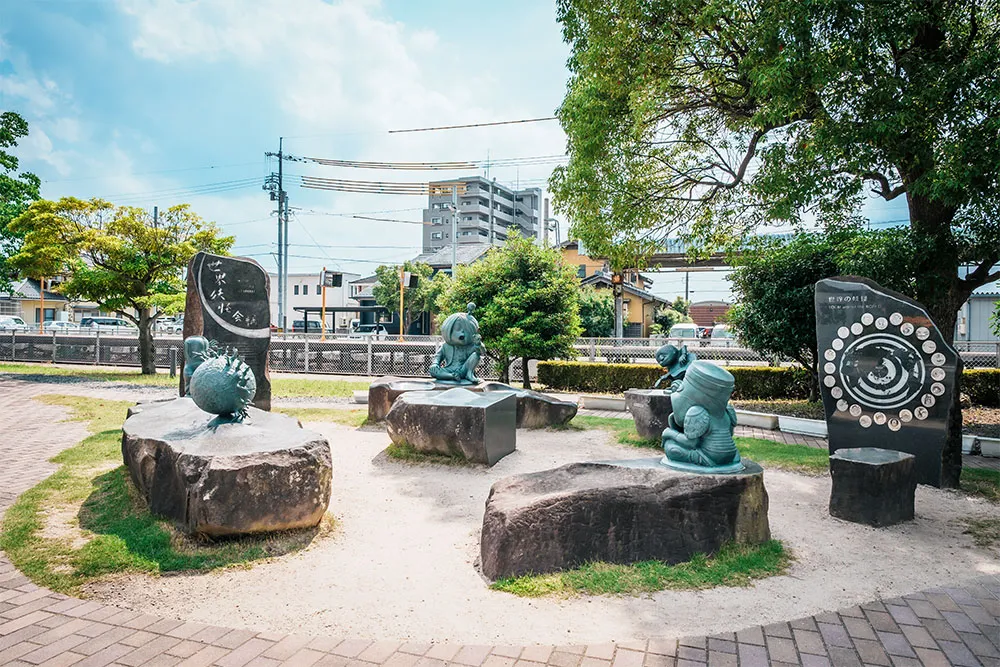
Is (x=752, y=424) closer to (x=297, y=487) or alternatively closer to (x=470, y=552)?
(x=470, y=552)

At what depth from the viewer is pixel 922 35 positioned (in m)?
7.46

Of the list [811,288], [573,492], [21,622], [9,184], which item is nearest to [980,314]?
Answer: [811,288]

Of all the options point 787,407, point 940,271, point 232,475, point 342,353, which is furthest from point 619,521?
point 342,353

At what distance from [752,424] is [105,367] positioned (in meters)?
21.8

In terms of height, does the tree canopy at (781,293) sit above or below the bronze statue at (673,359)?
above

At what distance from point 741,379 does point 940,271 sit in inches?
274

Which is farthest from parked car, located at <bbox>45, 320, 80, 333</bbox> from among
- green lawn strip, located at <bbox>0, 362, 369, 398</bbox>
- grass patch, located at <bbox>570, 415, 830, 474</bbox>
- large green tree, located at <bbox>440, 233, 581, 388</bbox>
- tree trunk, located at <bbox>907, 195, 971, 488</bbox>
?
tree trunk, located at <bbox>907, 195, 971, 488</bbox>

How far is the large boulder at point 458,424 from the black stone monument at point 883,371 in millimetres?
3857

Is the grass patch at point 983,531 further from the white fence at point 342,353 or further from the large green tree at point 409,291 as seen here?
the large green tree at point 409,291

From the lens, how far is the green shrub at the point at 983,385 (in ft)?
41.4

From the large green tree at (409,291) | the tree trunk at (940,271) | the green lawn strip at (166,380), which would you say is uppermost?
the large green tree at (409,291)

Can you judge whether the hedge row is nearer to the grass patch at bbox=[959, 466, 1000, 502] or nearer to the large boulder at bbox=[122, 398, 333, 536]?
the grass patch at bbox=[959, 466, 1000, 502]

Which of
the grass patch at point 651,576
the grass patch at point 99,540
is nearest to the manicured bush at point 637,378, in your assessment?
the grass patch at point 651,576

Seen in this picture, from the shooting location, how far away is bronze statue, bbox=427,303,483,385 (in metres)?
10.6
